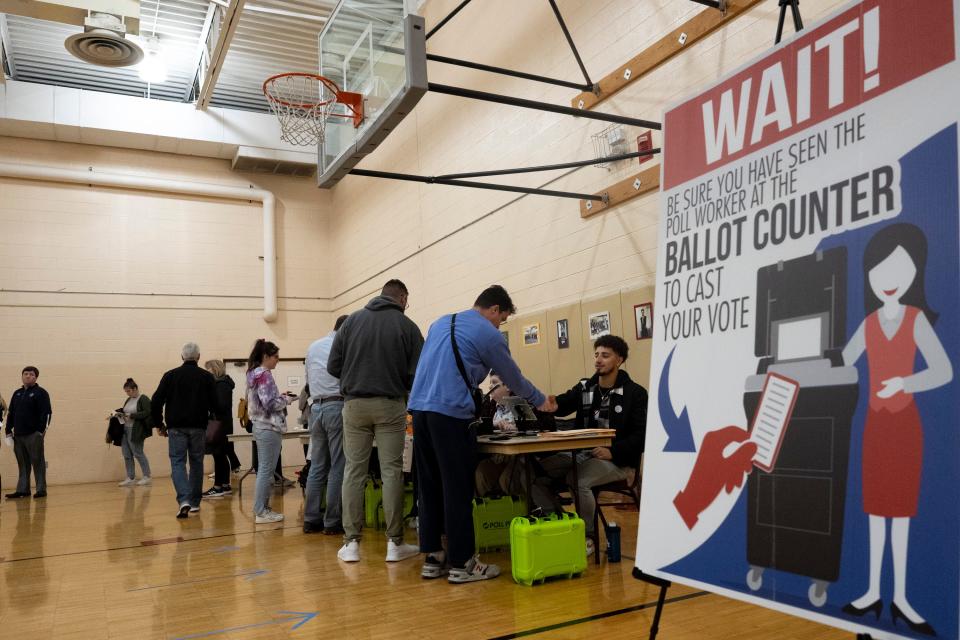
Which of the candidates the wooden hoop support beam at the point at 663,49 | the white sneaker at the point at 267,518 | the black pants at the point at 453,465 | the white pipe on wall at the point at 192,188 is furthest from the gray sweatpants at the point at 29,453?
the wooden hoop support beam at the point at 663,49

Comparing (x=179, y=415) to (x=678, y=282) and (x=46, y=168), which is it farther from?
(x=46, y=168)

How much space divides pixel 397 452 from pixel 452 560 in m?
0.82

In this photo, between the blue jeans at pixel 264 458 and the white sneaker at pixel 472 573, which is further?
the blue jeans at pixel 264 458

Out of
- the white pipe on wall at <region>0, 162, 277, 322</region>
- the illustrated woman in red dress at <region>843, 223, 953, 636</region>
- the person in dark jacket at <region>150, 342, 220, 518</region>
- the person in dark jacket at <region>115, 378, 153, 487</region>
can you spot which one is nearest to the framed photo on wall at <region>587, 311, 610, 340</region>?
the person in dark jacket at <region>150, 342, 220, 518</region>

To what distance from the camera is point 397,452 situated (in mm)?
4180

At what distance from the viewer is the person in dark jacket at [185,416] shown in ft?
20.4

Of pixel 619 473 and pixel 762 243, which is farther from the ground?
pixel 762 243

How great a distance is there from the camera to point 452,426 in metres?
3.52

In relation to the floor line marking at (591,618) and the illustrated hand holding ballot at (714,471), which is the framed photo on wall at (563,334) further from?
the illustrated hand holding ballot at (714,471)

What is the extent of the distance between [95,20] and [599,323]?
6.61 meters

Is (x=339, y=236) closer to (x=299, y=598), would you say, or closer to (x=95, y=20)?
(x=95, y=20)

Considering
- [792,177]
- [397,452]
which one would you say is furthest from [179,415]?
[792,177]

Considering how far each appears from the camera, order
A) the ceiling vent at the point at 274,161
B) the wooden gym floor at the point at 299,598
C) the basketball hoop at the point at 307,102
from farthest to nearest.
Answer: the ceiling vent at the point at 274,161 → the basketball hoop at the point at 307,102 → the wooden gym floor at the point at 299,598

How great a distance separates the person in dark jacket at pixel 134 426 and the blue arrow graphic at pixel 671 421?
9231 mm
